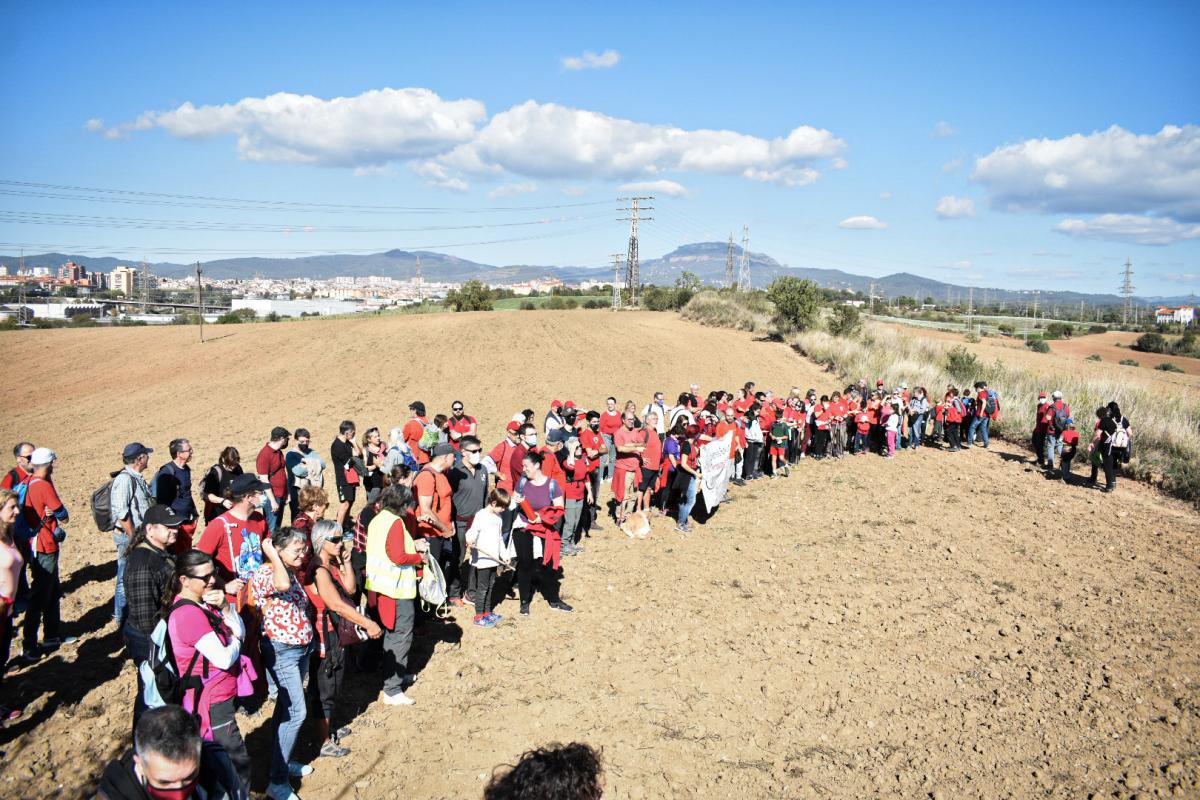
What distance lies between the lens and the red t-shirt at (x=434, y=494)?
7312 mm

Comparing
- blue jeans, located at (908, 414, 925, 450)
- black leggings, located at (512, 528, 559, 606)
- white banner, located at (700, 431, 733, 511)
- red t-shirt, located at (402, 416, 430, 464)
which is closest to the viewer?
black leggings, located at (512, 528, 559, 606)

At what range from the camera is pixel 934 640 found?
25.2 feet

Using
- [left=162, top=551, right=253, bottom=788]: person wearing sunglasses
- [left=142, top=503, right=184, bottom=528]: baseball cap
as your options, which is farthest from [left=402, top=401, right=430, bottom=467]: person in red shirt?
[left=162, top=551, right=253, bottom=788]: person wearing sunglasses

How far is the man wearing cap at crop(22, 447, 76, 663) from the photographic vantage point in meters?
6.80

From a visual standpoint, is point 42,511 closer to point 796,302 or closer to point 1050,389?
point 1050,389

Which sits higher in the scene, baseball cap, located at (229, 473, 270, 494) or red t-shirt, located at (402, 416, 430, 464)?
baseball cap, located at (229, 473, 270, 494)

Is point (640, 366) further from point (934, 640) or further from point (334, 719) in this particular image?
point (334, 719)

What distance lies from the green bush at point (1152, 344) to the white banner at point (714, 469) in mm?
59526

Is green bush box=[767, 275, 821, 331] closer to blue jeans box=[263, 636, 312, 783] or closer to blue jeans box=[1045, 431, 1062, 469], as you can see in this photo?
blue jeans box=[1045, 431, 1062, 469]

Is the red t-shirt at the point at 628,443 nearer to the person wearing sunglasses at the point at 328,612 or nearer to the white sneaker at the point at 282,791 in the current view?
the person wearing sunglasses at the point at 328,612

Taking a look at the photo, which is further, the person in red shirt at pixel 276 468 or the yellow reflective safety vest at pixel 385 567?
the person in red shirt at pixel 276 468

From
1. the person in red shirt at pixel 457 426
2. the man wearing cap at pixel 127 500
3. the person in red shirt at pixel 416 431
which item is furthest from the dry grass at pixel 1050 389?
the man wearing cap at pixel 127 500

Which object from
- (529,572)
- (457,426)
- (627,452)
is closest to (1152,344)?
(627,452)

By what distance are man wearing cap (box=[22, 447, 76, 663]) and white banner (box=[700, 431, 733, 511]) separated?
8.76 m
